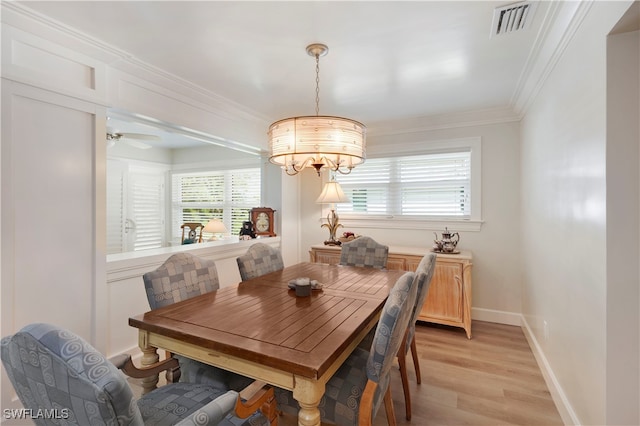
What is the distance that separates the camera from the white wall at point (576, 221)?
141cm

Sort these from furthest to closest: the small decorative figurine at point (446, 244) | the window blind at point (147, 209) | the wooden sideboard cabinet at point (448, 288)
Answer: the window blind at point (147, 209), the small decorative figurine at point (446, 244), the wooden sideboard cabinet at point (448, 288)

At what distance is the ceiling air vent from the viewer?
1768 mm

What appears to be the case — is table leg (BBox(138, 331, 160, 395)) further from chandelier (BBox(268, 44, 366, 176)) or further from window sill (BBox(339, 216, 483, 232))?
window sill (BBox(339, 216, 483, 232))

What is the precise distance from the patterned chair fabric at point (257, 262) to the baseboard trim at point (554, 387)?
7.26ft

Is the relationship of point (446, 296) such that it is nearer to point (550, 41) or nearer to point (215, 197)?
point (550, 41)

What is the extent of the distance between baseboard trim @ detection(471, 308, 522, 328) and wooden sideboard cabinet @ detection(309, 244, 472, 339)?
23.2 inches

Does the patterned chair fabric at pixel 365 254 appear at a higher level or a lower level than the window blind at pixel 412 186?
lower

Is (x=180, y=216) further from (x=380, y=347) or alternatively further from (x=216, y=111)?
(x=380, y=347)

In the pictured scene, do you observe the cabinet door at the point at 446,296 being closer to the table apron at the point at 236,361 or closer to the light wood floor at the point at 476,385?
the light wood floor at the point at 476,385

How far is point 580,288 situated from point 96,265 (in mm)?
3083

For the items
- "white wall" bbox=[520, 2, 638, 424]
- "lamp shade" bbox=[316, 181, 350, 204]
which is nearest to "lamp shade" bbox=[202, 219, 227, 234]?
"lamp shade" bbox=[316, 181, 350, 204]

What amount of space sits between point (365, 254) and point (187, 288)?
1.71 meters

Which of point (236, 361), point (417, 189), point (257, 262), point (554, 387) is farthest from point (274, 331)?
point (417, 189)

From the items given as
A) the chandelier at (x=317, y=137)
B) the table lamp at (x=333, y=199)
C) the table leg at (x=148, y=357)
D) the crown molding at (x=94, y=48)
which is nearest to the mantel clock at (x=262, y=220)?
the table lamp at (x=333, y=199)
